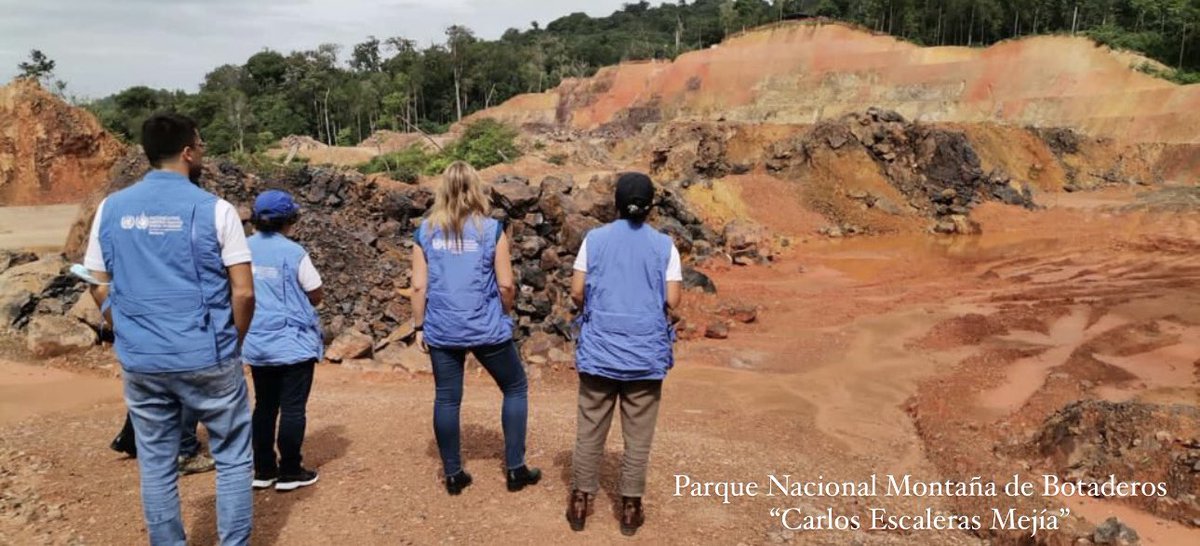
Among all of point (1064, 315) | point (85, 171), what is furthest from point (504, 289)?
point (85, 171)

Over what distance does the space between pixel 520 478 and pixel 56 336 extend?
20.3 ft

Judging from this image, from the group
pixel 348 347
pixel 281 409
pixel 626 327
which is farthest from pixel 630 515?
pixel 348 347

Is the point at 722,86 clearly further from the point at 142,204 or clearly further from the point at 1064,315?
the point at 142,204

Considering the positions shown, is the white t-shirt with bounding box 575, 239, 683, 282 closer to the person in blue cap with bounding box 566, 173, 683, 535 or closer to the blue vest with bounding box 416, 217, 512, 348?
the person in blue cap with bounding box 566, 173, 683, 535

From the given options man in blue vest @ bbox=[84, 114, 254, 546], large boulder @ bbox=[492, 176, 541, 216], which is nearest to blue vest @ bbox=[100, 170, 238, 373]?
man in blue vest @ bbox=[84, 114, 254, 546]

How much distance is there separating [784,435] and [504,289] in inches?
141

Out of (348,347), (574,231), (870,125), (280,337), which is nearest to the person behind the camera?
(280,337)

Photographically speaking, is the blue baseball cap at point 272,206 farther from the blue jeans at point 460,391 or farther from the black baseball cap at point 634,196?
the black baseball cap at point 634,196

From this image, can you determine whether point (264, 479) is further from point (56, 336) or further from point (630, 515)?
point (56, 336)

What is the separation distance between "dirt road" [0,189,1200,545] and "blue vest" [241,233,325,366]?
832 millimetres

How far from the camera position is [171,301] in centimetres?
264

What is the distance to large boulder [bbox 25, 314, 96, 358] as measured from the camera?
7258mm

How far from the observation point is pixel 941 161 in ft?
74.4

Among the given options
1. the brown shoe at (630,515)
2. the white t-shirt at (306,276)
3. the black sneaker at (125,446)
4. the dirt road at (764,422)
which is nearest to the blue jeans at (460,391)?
the dirt road at (764,422)
